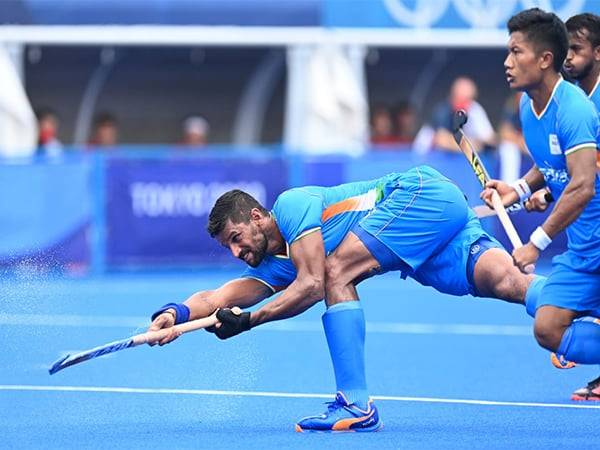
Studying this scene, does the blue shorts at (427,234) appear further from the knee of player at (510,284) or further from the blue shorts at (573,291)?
the blue shorts at (573,291)

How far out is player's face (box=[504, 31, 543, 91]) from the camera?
7.07 metres

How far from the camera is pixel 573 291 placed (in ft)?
23.2

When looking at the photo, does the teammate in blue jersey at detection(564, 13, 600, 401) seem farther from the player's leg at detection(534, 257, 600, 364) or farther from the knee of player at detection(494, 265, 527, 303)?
the player's leg at detection(534, 257, 600, 364)

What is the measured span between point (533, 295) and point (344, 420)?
1147 mm

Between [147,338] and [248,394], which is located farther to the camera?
[248,394]

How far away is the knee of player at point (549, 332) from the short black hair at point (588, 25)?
161 cm

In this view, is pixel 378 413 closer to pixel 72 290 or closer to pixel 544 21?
pixel 544 21

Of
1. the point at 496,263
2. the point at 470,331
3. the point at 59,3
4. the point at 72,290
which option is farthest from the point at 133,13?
the point at 496,263

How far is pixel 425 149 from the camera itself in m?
17.6

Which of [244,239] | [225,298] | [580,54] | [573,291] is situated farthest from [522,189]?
[225,298]

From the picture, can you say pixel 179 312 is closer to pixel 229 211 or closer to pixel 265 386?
pixel 229 211

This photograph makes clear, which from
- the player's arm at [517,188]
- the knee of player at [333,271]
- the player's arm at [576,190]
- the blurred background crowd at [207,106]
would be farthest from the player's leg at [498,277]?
the blurred background crowd at [207,106]

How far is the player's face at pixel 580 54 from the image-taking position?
779cm

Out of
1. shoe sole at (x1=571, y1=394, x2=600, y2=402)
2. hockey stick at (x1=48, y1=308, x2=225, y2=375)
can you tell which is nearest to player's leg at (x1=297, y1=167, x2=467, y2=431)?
hockey stick at (x1=48, y1=308, x2=225, y2=375)
